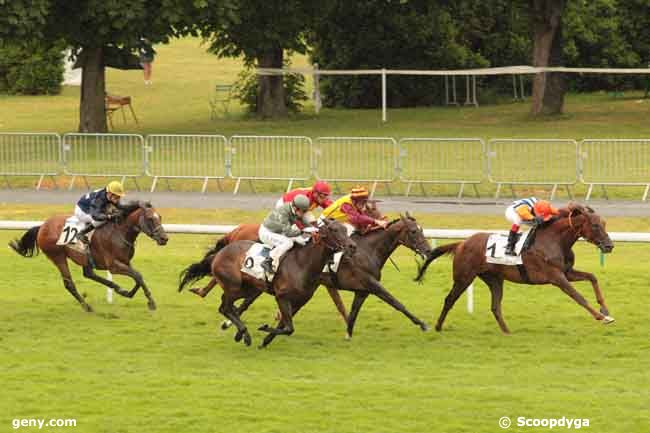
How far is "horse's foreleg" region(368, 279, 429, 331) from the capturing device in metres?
14.6

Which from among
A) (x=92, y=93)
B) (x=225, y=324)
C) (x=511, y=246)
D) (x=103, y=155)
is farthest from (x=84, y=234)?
(x=92, y=93)

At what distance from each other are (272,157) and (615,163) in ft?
19.9

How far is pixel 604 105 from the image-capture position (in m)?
43.3

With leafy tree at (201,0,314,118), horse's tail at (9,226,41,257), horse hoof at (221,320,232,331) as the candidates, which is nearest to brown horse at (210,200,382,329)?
horse hoof at (221,320,232,331)

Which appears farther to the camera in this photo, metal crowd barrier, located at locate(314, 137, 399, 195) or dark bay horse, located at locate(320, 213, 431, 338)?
metal crowd barrier, located at locate(314, 137, 399, 195)

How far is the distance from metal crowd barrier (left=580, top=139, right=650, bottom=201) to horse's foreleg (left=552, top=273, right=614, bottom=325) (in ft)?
34.9

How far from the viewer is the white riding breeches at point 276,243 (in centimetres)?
1453

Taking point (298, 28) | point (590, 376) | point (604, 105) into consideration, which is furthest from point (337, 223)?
point (604, 105)

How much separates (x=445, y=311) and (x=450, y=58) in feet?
103

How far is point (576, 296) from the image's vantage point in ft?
49.1

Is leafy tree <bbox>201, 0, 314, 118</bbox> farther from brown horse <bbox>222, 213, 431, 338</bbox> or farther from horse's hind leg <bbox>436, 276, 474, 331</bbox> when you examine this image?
brown horse <bbox>222, 213, 431, 338</bbox>

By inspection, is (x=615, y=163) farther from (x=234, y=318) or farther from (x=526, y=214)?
(x=234, y=318)

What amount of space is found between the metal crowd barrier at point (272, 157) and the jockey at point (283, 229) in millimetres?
12032

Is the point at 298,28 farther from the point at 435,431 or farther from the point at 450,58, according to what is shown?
the point at 435,431
